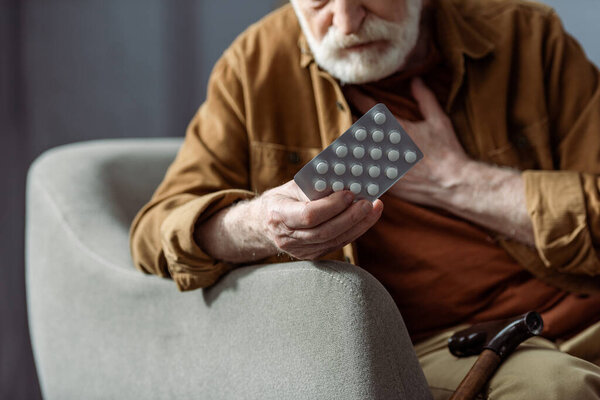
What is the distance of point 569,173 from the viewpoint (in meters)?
0.99

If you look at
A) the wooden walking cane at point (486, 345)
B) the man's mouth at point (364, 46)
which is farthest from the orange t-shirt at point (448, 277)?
the man's mouth at point (364, 46)

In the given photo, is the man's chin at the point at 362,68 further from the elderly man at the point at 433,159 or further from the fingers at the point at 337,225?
the fingers at the point at 337,225

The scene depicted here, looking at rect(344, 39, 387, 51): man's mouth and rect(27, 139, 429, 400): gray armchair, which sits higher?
rect(344, 39, 387, 51): man's mouth

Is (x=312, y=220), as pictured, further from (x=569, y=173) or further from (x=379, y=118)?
(x=569, y=173)

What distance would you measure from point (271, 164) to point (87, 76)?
3.59 ft

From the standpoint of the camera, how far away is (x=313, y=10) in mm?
1033

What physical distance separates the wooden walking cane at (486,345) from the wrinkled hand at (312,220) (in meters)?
0.22

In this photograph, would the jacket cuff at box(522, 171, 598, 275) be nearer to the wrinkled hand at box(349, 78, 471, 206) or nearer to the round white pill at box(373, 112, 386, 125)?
the wrinkled hand at box(349, 78, 471, 206)

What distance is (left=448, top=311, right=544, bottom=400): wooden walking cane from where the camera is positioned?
792 mm

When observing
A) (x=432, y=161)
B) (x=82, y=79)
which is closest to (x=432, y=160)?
(x=432, y=161)

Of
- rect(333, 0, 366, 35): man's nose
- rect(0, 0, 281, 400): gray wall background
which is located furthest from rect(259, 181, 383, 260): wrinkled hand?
rect(0, 0, 281, 400): gray wall background

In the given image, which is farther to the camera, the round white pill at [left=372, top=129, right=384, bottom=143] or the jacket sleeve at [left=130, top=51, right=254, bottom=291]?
the jacket sleeve at [left=130, top=51, right=254, bottom=291]

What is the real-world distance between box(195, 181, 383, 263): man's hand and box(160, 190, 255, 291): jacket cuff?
1 cm

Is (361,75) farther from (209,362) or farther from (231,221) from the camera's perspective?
(209,362)
